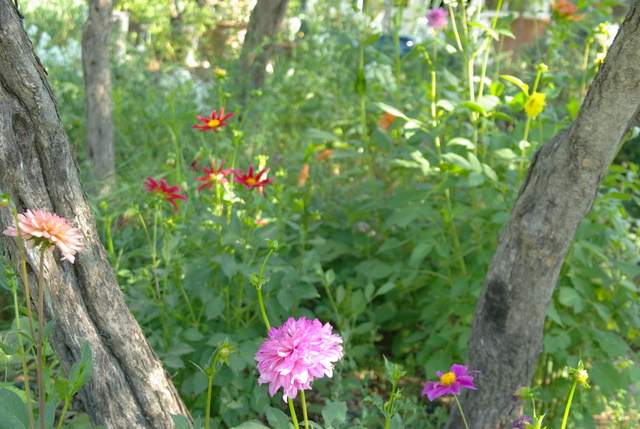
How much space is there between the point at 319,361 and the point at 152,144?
269cm

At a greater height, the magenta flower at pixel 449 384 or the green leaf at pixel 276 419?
the green leaf at pixel 276 419

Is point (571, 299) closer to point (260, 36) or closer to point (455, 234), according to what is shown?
point (455, 234)

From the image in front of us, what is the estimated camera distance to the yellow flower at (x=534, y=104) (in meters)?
1.87

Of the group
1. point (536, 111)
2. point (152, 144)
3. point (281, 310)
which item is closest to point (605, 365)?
point (536, 111)

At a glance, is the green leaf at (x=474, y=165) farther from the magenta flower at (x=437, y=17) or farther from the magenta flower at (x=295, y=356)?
the magenta flower at (x=437, y=17)

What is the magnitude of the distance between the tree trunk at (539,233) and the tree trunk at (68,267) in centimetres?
76

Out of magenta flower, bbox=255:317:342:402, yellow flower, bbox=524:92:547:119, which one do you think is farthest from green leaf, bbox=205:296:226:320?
yellow flower, bbox=524:92:547:119

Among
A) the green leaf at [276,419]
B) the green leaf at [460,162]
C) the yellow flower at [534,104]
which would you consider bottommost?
the green leaf at [276,419]

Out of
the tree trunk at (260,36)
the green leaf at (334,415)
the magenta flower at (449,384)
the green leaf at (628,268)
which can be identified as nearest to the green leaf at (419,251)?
the green leaf at (628,268)

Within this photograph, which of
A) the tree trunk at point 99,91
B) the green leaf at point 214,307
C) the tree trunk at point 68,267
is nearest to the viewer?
the tree trunk at point 68,267

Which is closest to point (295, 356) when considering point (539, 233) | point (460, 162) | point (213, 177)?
point (539, 233)

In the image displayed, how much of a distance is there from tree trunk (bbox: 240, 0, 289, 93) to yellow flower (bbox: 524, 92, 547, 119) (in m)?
1.62

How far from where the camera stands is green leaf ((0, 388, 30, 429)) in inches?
42.7

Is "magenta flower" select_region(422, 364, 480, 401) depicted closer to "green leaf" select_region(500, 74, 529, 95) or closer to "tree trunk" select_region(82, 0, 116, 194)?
"green leaf" select_region(500, 74, 529, 95)
